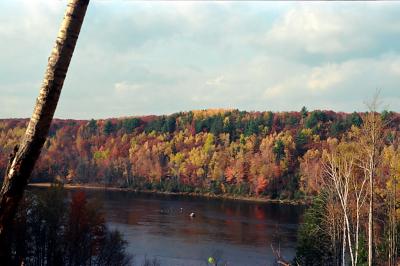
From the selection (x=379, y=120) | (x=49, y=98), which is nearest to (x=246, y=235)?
(x=379, y=120)

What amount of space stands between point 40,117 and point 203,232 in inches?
1612

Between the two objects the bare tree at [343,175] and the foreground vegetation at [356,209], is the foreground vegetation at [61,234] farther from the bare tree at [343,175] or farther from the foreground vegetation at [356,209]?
the bare tree at [343,175]

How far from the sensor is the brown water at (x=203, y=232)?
33.4m

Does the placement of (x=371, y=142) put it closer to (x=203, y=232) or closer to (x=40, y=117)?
(x=40, y=117)

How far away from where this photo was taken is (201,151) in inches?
4331

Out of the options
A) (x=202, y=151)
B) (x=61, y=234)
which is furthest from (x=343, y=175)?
(x=202, y=151)

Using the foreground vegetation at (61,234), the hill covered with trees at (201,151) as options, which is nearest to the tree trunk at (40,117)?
the foreground vegetation at (61,234)

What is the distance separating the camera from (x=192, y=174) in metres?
99.7

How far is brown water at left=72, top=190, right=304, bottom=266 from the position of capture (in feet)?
109

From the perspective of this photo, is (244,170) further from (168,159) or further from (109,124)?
(109,124)

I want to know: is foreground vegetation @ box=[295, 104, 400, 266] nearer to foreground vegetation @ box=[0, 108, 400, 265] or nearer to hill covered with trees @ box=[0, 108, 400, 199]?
foreground vegetation @ box=[0, 108, 400, 265]

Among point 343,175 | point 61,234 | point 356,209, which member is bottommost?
point 61,234

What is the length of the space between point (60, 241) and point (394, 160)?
61.1 ft

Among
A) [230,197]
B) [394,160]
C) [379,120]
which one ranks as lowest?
[230,197]
